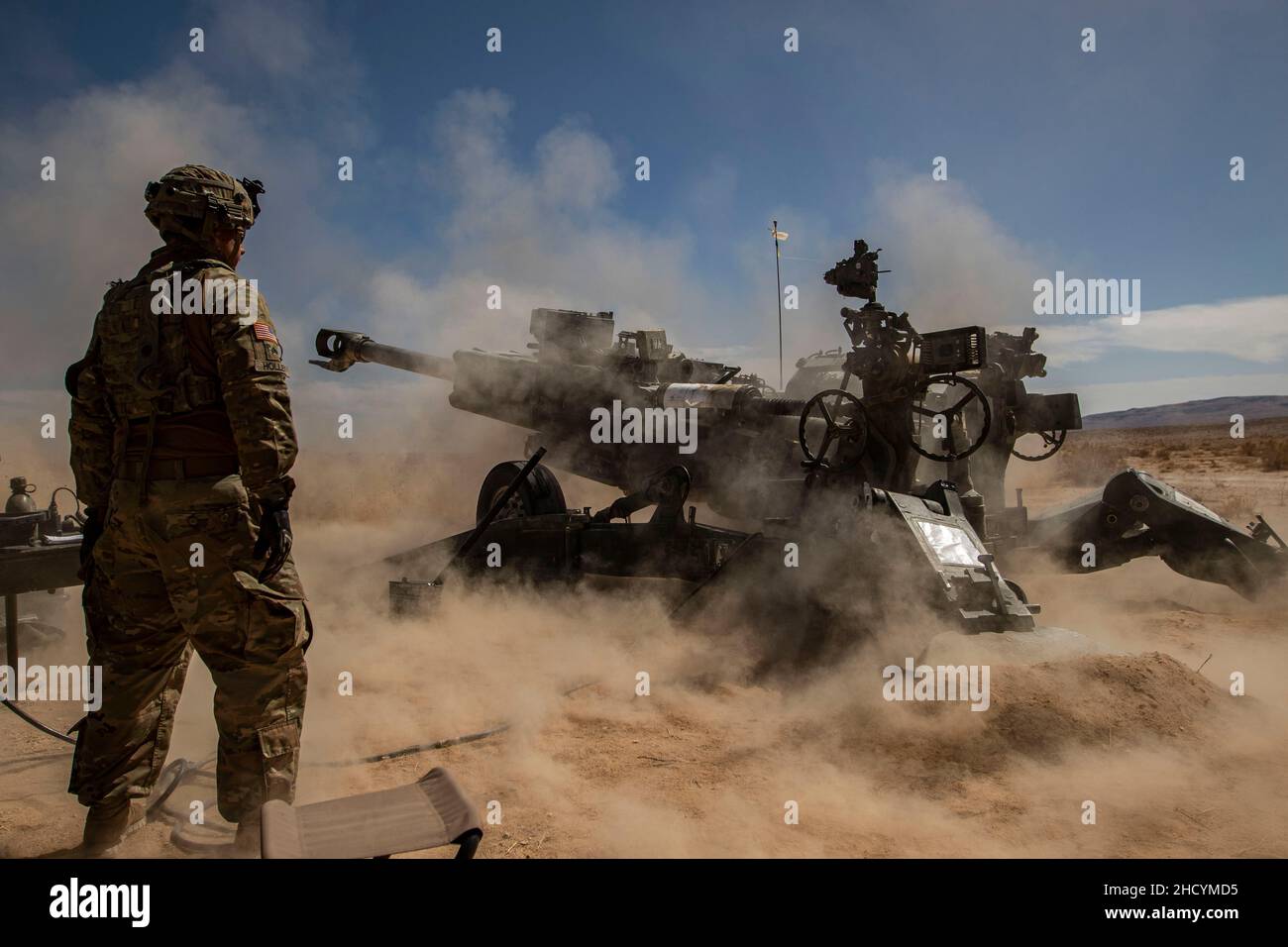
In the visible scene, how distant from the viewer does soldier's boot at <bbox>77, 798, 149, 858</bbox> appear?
3477mm

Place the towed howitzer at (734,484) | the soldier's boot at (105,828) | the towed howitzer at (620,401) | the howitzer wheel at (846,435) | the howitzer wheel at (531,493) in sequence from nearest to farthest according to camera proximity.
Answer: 1. the soldier's boot at (105,828)
2. the towed howitzer at (734,484)
3. the howitzer wheel at (846,435)
4. the towed howitzer at (620,401)
5. the howitzer wheel at (531,493)

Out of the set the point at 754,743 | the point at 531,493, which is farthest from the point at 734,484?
the point at 754,743

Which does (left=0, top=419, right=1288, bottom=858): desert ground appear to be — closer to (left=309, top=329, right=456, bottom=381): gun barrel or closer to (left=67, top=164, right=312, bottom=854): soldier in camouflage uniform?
(left=67, top=164, right=312, bottom=854): soldier in camouflage uniform

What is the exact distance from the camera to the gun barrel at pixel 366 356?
9500 millimetres

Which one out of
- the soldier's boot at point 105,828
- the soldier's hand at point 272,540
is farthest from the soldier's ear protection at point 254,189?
the soldier's boot at point 105,828

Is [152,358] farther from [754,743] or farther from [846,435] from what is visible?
[846,435]

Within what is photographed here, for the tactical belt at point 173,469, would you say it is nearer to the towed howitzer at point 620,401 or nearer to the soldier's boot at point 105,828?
the soldier's boot at point 105,828

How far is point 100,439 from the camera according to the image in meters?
3.55

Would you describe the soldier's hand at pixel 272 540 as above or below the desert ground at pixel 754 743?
above

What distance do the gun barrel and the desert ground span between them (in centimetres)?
289

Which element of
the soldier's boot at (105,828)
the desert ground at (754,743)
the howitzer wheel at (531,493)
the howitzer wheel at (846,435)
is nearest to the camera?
the soldier's boot at (105,828)

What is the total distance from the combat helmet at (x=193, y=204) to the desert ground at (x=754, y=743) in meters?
2.52

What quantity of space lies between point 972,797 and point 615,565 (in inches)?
166
